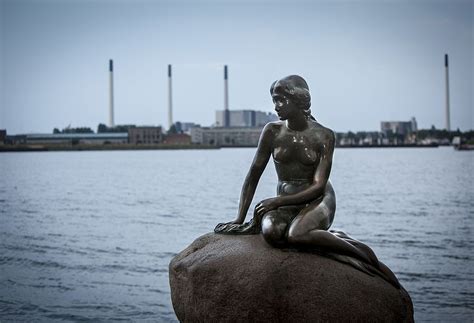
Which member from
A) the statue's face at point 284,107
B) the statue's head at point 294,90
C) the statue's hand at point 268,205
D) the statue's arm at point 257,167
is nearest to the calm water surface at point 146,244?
the statue's arm at point 257,167

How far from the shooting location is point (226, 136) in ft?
510

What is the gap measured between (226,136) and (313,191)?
148 m

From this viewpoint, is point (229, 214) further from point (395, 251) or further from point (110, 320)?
point (110, 320)

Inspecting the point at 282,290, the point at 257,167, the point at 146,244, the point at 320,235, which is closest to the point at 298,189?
the point at 257,167

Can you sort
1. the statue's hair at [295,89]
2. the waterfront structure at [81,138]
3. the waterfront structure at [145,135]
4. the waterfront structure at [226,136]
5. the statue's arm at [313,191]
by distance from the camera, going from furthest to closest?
the waterfront structure at [226,136], the waterfront structure at [145,135], the waterfront structure at [81,138], the statue's hair at [295,89], the statue's arm at [313,191]

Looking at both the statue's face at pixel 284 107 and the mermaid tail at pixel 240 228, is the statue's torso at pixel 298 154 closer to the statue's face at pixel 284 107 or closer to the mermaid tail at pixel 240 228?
the statue's face at pixel 284 107

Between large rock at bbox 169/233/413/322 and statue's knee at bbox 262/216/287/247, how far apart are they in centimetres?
8

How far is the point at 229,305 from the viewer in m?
6.85

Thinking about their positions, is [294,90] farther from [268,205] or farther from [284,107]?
[268,205]

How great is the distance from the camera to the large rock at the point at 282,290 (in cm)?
665

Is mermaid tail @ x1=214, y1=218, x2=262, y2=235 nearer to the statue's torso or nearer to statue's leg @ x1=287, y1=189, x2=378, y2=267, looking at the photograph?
the statue's torso

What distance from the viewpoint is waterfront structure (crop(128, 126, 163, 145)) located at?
137 m

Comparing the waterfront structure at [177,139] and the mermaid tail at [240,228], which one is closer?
the mermaid tail at [240,228]

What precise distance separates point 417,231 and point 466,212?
493 cm
